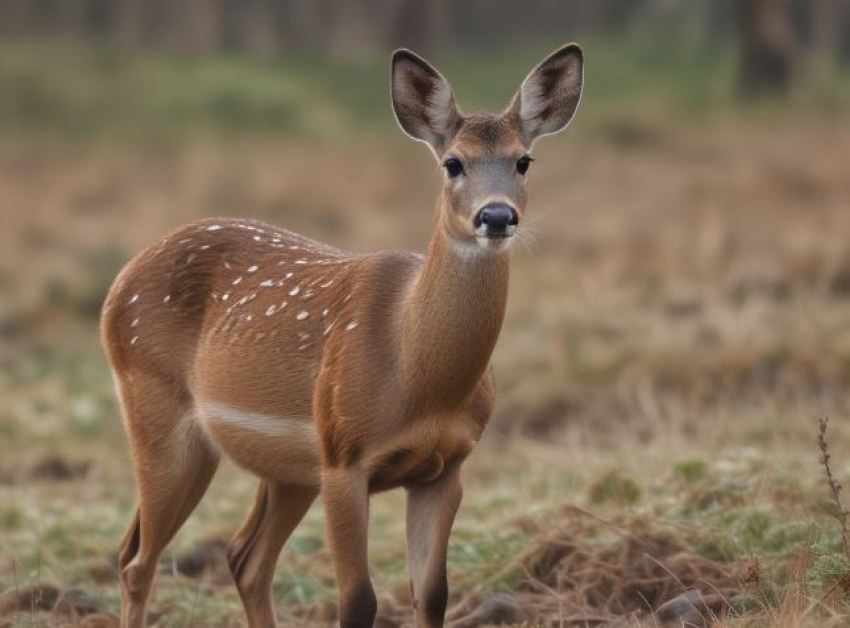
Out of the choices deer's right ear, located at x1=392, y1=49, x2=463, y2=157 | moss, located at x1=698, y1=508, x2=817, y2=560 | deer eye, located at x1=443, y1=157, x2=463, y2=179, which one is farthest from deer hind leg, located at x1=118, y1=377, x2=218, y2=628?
moss, located at x1=698, y1=508, x2=817, y2=560

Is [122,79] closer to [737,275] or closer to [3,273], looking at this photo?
[3,273]

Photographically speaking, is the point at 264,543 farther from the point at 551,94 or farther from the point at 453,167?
the point at 551,94

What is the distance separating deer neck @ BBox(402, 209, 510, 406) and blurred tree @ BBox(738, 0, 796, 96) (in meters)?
22.0

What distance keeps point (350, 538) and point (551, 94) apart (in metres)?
1.79

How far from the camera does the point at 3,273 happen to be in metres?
18.3

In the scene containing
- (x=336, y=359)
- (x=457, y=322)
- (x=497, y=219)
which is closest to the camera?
(x=497, y=219)

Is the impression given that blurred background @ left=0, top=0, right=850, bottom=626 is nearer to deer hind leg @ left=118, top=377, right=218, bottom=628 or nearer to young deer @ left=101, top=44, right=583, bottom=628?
deer hind leg @ left=118, top=377, right=218, bottom=628

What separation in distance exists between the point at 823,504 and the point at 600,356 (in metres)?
5.48

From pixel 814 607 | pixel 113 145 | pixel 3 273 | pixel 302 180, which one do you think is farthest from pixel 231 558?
pixel 113 145

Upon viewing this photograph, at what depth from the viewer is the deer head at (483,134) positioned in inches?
230

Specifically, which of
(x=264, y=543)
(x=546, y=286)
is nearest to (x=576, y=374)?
(x=546, y=286)

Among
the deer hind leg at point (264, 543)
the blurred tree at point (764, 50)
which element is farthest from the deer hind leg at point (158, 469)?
the blurred tree at point (764, 50)

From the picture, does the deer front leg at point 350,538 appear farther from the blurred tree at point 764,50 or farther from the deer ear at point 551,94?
the blurred tree at point 764,50

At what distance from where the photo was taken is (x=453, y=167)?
6078mm
